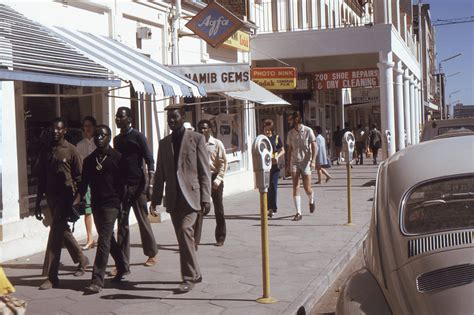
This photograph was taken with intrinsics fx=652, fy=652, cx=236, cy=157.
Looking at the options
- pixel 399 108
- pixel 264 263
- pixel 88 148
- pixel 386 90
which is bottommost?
pixel 264 263

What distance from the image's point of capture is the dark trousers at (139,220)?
7520 millimetres

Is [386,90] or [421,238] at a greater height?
[386,90]

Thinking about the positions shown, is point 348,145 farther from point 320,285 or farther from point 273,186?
point 320,285

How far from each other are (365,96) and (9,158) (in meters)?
29.5

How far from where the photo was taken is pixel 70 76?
7.42 meters

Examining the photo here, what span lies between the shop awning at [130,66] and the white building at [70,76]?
2 centimetres

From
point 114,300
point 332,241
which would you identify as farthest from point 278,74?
point 114,300

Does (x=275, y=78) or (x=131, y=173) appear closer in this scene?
(x=131, y=173)

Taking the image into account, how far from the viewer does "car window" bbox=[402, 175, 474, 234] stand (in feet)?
12.2

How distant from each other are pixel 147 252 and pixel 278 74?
10.3m

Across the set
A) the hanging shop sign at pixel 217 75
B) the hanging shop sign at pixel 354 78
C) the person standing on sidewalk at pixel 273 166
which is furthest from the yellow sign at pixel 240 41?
the person standing on sidewalk at pixel 273 166

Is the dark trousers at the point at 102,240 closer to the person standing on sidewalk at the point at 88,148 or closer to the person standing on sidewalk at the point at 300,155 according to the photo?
the person standing on sidewalk at the point at 88,148

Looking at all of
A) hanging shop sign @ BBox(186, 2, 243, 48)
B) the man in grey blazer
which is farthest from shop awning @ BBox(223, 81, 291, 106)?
the man in grey blazer

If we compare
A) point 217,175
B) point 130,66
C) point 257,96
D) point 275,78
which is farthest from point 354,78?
point 130,66
